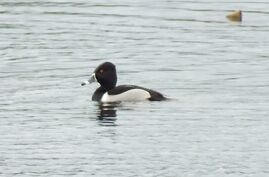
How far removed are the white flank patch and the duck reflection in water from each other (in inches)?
9.6

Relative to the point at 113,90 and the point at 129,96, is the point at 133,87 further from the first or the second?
the point at 113,90

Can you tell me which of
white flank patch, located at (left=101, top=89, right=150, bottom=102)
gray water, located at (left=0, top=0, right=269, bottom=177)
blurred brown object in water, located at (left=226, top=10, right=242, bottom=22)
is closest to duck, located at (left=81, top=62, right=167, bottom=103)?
white flank patch, located at (left=101, top=89, right=150, bottom=102)

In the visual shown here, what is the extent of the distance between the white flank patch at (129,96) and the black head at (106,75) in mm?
465

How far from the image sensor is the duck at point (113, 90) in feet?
91.9

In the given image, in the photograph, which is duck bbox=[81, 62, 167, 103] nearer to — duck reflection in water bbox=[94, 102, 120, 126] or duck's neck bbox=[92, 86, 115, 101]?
duck's neck bbox=[92, 86, 115, 101]

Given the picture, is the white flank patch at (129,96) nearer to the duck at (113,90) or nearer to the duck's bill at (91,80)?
the duck at (113,90)

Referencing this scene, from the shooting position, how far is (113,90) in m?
28.7

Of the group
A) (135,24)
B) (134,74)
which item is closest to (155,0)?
(135,24)

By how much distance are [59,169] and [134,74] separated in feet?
33.7

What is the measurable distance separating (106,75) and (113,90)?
476 mm

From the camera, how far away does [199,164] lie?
69.4 ft

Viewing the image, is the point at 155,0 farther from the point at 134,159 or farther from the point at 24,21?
the point at 134,159

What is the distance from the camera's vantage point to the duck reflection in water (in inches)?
1003

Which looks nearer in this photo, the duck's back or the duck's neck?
the duck's back
